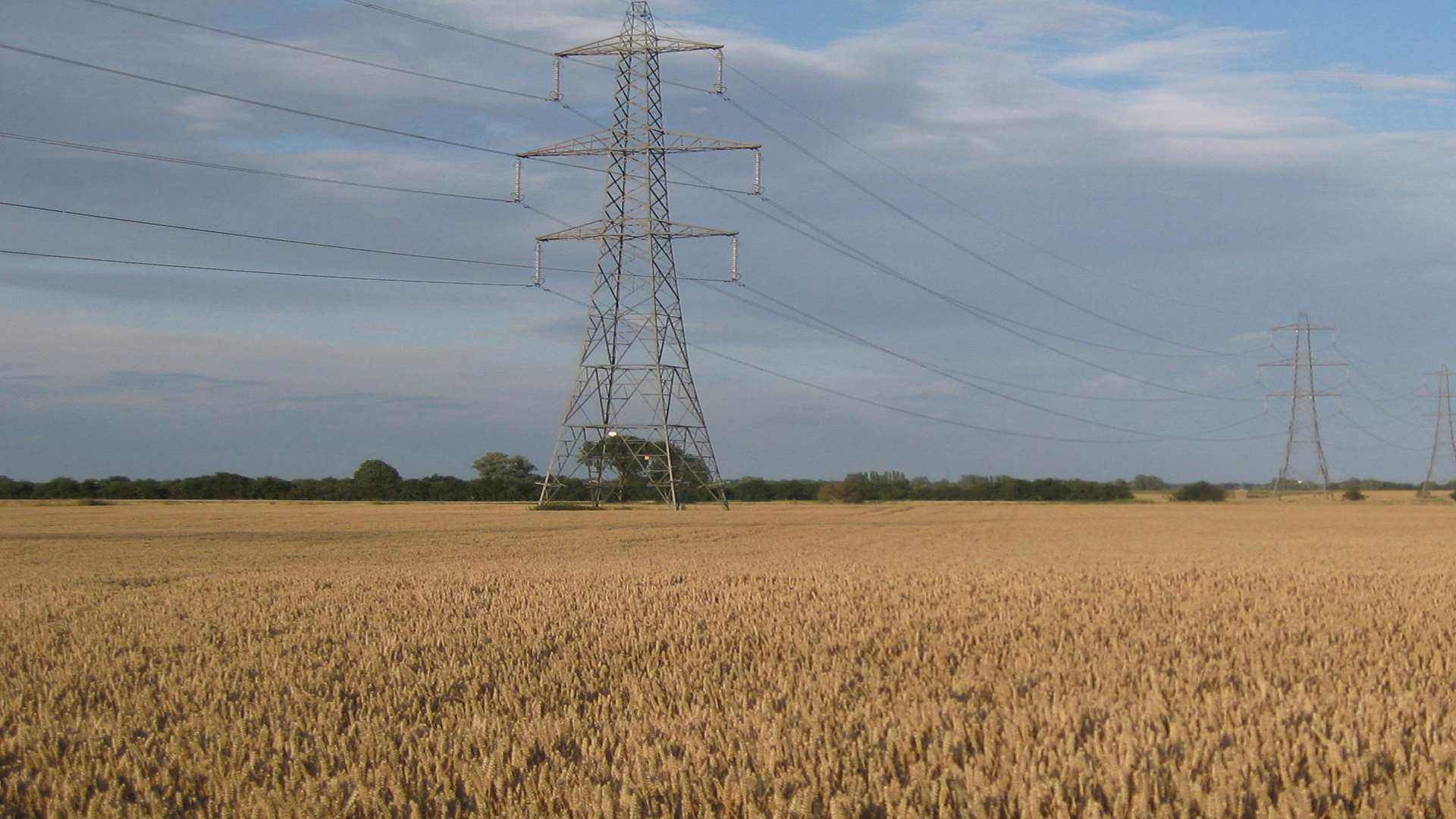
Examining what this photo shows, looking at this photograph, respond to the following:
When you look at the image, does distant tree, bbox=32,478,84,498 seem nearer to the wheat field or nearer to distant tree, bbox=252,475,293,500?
distant tree, bbox=252,475,293,500

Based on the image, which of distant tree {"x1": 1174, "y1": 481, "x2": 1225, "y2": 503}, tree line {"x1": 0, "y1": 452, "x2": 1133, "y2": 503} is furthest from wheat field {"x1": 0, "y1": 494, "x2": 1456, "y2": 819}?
distant tree {"x1": 1174, "y1": 481, "x2": 1225, "y2": 503}

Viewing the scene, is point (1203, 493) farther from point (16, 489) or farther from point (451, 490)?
point (16, 489)

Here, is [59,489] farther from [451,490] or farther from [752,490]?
[752,490]

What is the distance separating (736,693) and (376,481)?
9513 cm

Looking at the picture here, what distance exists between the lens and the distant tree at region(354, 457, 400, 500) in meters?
92.4

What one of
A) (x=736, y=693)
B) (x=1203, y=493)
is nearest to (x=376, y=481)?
(x=1203, y=493)

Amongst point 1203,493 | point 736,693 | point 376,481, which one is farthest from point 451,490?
point 736,693

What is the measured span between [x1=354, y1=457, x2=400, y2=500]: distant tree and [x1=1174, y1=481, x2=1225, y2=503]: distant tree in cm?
6830

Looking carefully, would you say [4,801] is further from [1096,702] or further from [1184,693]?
[1184,693]

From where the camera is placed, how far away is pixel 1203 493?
9838cm

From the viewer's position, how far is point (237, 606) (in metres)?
11.5

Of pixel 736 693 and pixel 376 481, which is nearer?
pixel 736 693

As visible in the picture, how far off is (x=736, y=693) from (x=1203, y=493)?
101104 mm

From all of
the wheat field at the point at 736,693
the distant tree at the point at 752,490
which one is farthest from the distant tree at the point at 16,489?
the wheat field at the point at 736,693
